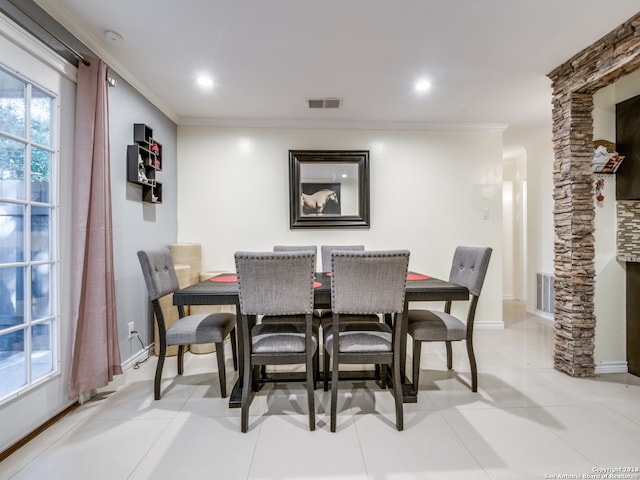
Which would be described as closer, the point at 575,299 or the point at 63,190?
the point at 63,190

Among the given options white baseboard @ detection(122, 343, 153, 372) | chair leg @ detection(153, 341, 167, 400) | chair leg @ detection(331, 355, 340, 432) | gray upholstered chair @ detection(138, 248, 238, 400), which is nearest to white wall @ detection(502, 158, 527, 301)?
chair leg @ detection(331, 355, 340, 432)

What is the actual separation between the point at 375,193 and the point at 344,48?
1.74m

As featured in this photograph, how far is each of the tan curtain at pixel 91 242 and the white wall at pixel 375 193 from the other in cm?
149

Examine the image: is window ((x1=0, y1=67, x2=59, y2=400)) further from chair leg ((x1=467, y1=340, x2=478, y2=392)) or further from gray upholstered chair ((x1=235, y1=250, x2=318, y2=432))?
chair leg ((x1=467, y1=340, x2=478, y2=392))

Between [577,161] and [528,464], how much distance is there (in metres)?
2.16

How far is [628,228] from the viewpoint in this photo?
8.04ft

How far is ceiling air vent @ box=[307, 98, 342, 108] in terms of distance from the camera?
3012 mm

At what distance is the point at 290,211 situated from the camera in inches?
140

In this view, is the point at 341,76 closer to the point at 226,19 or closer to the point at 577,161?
the point at 226,19

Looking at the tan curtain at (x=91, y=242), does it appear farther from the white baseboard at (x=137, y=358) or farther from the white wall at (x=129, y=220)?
the white baseboard at (x=137, y=358)

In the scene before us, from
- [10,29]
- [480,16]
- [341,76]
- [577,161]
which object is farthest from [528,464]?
[10,29]

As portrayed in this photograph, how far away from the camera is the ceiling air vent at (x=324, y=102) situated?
3012 millimetres

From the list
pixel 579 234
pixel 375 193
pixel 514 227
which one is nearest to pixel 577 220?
pixel 579 234

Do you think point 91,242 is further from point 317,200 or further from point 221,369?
point 317,200
